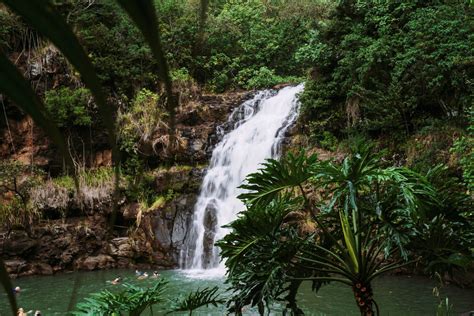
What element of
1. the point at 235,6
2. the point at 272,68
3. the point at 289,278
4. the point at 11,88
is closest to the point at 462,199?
the point at 289,278

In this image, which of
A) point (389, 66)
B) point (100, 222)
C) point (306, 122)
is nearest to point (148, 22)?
point (389, 66)

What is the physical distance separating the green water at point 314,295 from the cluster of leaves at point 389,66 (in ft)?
12.5

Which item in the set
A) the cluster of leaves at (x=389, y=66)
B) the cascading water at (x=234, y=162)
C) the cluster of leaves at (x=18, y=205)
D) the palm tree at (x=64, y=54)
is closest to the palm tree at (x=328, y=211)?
the palm tree at (x=64, y=54)

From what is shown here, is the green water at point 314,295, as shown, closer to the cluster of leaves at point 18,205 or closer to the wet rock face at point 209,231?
the wet rock face at point 209,231

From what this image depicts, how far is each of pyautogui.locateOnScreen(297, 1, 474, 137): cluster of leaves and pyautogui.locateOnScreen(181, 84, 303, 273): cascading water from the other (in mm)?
1786

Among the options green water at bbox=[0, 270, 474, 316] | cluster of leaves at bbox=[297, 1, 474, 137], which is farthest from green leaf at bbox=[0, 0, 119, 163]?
cluster of leaves at bbox=[297, 1, 474, 137]

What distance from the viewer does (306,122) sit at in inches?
501

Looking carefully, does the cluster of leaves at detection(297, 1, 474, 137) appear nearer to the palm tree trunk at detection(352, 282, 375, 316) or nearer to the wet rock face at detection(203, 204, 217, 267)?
the wet rock face at detection(203, 204, 217, 267)

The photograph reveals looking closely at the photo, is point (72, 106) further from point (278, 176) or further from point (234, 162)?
point (278, 176)

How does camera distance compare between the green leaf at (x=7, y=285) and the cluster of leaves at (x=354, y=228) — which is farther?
the cluster of leaves at (x=354, y=228)

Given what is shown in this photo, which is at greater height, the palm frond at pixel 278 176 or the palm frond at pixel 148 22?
the palm frond at pixel 278 176

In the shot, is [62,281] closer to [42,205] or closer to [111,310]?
[42,205]

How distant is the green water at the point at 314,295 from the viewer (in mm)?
7406

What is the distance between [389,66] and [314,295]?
6002 millimetres
